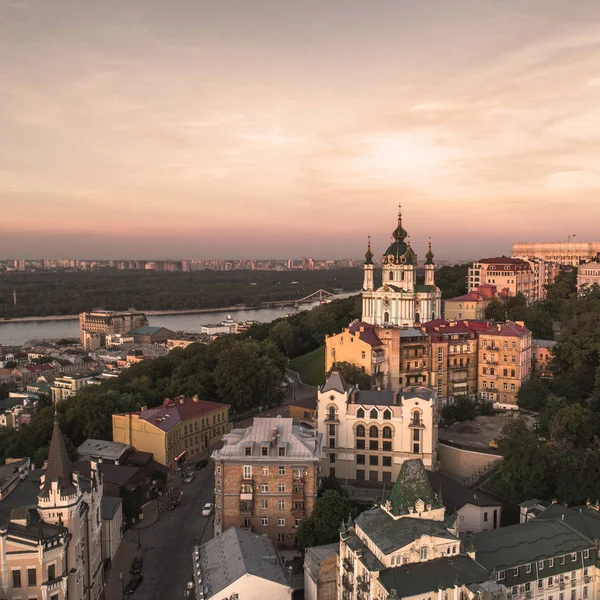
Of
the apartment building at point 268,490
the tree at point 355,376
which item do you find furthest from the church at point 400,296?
the apartment building at point 268,490

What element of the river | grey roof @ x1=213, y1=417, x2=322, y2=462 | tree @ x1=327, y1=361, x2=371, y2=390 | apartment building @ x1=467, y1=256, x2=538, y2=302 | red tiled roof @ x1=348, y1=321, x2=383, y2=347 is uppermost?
apartment building @ x1=467, y1=256, x2=538, y2=302

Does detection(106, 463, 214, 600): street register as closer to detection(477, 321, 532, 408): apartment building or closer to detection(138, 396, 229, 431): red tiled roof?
detection(138, 396, 229, 431): red tiled roof

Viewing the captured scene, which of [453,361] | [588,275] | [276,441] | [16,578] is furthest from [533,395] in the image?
[588,275]

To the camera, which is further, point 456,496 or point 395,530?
point 456,496

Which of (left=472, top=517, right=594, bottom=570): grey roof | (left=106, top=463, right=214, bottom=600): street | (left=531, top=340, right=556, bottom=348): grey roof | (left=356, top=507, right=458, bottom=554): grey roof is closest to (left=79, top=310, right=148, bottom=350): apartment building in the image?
(left=531, top=340, right=556, bottom=348): grey roof

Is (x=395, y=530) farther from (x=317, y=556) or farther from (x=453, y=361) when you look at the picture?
(x=453, y=361)

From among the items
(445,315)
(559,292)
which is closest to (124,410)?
(445,315)
